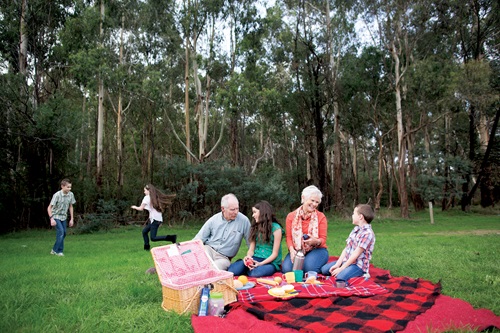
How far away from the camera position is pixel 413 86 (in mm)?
23906

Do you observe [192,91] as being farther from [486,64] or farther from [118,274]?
[118,274]

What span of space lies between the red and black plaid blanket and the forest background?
14.1 meters

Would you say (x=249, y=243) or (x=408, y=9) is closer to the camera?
(x=249, y=243)

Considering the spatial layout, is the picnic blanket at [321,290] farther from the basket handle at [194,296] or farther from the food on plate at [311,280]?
the basket handle at [194,296]

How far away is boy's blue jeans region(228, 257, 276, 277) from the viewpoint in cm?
534

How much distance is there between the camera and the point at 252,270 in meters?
5.36

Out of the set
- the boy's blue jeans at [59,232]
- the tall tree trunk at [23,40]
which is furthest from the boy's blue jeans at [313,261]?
the tall tree trunk at [23,40]

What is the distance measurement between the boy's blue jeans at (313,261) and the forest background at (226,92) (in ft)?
41.6

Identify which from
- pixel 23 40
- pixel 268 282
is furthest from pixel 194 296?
pixel 23 40

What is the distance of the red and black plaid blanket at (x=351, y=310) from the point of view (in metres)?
3.34

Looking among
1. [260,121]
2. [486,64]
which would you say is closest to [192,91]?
[260,121]

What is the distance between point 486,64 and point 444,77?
2317mm

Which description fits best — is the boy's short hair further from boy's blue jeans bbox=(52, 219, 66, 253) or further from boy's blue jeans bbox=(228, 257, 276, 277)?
boy's blue jeans bbox=(52, 219, 66, 253)

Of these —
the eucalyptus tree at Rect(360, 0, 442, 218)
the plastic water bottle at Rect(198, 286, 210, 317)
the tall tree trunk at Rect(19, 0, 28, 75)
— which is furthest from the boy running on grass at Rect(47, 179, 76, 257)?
the eucalyptus tree at Rect(360, 0, 442, 218)
